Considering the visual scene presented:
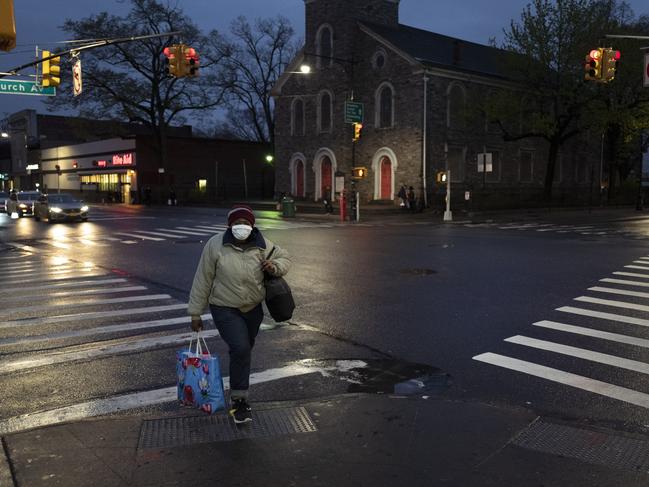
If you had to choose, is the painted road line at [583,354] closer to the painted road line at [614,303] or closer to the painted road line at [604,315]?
the painted road line at [604,315]

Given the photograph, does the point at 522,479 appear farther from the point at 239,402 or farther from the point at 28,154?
the point at 28,154

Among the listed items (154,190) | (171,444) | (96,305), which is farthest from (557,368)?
(154,190)

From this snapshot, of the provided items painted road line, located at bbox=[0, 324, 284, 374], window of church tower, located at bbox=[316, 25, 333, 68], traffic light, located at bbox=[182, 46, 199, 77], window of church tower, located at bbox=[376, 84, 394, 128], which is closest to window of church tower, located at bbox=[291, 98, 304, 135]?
window of church tower, located at bbox=[316, 25, 333, 68]

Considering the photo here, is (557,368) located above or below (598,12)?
below

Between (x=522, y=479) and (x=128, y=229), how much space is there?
24229 millimetres

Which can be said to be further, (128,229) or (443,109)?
(443,109)

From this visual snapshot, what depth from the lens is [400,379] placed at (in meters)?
6.02

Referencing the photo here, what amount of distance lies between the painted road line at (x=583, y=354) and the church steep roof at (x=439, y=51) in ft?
114

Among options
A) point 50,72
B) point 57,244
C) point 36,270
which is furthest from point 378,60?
point 36,270

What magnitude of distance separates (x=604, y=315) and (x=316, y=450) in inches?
237

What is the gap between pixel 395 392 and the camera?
18.5 ft

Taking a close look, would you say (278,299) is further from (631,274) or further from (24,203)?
(24,203)

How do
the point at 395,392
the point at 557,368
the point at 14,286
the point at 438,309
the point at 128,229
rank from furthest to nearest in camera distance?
1. the point at 128,229
2. the point at 14,286
3. the point at 438,309
4. the point at 557,368
5. the point at 395,392

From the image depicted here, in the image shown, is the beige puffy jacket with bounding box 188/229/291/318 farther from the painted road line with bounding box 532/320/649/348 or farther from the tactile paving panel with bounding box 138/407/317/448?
the painted road line with bounding box 532/320/649/348
